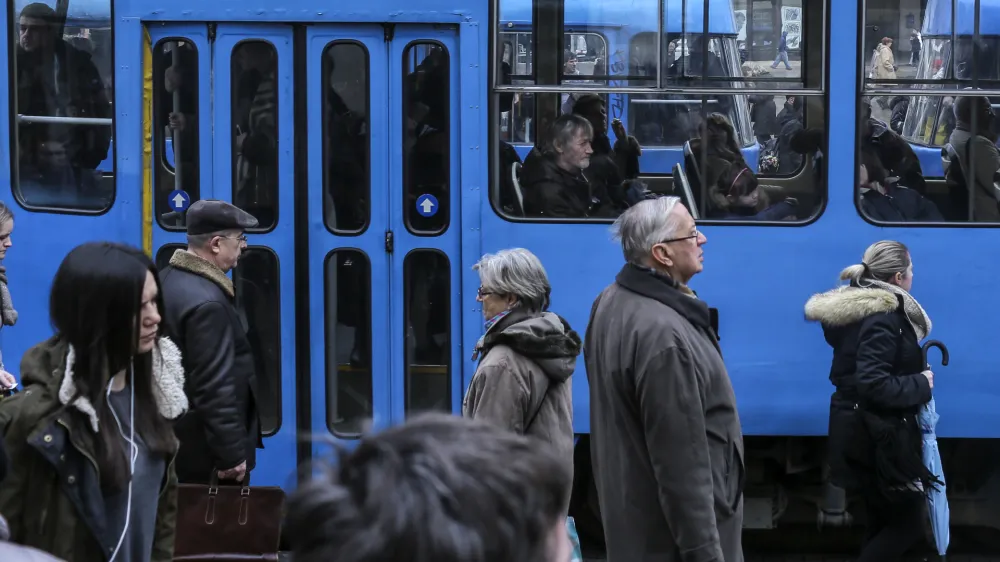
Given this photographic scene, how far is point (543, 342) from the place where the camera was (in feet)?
13.9

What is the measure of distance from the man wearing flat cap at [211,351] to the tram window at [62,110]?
1410 millimetres

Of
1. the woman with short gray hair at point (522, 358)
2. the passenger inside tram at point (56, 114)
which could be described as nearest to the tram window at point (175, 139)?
the passenger inside tram at point (56, 114)

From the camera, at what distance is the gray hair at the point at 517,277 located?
4363 mm

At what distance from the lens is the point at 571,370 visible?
14.3 feet

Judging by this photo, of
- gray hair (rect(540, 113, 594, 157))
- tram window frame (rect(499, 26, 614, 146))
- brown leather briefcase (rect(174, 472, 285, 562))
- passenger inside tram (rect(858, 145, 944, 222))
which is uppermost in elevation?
tram window frame (rect(499, 26, 614, 146))

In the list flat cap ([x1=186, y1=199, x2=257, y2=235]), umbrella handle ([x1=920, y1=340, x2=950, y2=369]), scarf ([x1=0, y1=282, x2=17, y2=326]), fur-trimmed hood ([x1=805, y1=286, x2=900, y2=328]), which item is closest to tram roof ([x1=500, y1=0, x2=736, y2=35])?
fur-trimmed hood ([x1=805, y1=286, x2=900, y2=328])

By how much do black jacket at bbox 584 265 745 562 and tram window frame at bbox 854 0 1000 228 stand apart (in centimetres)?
Result: 269

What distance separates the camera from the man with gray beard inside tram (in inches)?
136

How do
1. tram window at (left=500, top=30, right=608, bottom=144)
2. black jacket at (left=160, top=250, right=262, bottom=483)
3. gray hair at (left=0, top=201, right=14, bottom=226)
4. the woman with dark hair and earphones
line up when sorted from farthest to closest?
1. tram window at (left=500, top=30, right=608, bottom=144)
2. gray hair at (left=0, top=201, right=14, bottom=226)
3. black jacket at (left=160, top=250, right=262, bottom=483)
4. the woman with dark hair and earphones

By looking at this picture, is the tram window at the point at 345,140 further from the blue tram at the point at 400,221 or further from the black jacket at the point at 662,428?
the black jacket at the point at 662,428

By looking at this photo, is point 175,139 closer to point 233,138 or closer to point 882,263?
point 233,138

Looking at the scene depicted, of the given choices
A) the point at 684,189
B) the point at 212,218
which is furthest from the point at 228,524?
the point at 684,189

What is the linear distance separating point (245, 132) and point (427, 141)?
84 centimetres

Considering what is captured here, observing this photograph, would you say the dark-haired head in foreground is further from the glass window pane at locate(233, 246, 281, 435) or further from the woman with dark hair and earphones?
the glass window pane at locate(233, 246, 281, 435)
